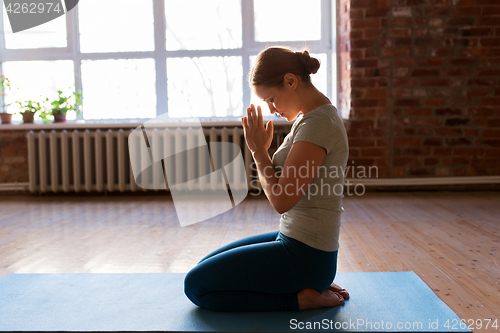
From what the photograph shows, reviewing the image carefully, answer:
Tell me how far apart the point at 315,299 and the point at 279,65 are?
2.50 ft

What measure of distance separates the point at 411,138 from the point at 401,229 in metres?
1.68

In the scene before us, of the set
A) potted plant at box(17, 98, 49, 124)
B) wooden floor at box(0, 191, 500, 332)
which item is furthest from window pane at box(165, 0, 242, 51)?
wooden floor at box(0, 191, 500, 332)

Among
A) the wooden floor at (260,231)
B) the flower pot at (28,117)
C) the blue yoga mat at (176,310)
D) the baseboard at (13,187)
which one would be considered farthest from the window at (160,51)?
the blue yoga mat at (176,310)

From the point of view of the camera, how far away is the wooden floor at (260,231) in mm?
1945

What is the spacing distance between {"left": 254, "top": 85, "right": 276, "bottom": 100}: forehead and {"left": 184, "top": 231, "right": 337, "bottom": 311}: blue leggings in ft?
1.47

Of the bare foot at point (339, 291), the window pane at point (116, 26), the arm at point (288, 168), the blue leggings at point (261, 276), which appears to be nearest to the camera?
the arm at point (288, 168)

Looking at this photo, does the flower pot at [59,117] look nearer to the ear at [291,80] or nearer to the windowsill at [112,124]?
the windowsill at [112,124]

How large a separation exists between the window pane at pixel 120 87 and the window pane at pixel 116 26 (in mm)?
162

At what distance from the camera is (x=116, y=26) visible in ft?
15.3

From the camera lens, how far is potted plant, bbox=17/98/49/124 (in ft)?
14.9

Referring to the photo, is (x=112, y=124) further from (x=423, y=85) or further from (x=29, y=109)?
(x=423, y=85)

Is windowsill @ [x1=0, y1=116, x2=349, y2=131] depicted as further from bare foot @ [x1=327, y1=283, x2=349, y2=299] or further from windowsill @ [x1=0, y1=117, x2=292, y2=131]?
bare foot @ [x1=327, y1=283, x2=349, y2=299]

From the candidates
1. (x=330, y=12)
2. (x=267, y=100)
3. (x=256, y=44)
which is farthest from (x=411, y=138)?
(x=267, y=100)

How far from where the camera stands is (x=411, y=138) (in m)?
4.19
